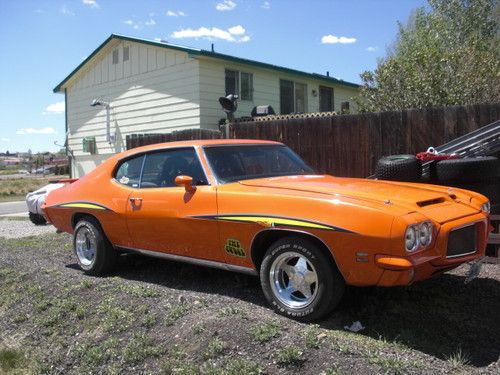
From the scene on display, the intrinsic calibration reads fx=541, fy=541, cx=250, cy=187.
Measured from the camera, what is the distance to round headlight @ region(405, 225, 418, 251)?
3752 mm

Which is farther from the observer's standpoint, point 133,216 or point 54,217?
point 54,217

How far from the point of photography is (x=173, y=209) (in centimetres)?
520

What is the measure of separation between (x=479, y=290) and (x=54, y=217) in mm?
5040

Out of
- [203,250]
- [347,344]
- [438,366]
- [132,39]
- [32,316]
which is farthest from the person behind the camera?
[132,39]

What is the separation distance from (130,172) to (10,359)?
7.50 ft

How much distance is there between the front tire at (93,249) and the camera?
6176mm

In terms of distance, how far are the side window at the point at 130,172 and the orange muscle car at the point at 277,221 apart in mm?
17

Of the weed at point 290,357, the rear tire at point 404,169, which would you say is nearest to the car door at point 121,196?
the weed at point 290,357

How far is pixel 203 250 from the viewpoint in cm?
500

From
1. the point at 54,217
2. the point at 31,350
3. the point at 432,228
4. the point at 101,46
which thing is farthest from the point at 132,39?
the point at 432,228

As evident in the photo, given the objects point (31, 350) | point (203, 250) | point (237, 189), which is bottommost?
point (31, 350)

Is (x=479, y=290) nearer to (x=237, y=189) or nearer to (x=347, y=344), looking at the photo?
(x=347, y=344)

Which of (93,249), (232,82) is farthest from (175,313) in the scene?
(232,82)

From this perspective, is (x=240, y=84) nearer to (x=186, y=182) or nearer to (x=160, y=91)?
(x=160, y=91)
